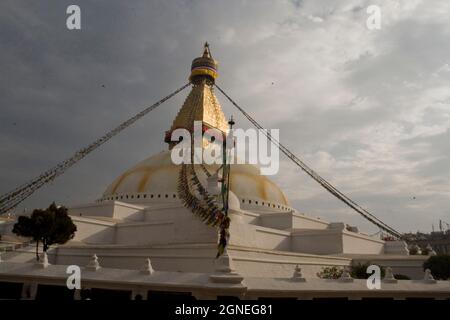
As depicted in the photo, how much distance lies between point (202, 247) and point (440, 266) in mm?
14092

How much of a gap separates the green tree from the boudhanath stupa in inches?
66.7

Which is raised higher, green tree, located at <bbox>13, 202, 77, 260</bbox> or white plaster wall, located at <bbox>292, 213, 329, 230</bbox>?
white plaster wall, located at <bbox>292, 213, 329, 230</bbox>

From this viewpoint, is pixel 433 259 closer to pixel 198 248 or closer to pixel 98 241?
pixel 198 248

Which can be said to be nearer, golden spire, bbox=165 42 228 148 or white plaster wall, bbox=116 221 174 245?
white plaster wall, bbox=116 221 174 245

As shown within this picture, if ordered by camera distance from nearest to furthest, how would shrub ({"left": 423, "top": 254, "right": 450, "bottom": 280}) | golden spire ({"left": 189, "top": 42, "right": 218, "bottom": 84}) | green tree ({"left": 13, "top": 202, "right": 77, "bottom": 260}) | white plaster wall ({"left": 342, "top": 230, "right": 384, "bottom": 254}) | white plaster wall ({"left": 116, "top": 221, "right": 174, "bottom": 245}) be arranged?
green tree ({"left": 13, "top": 202, "right": 77, "bottom": 260}) → shrub ({"left": 423, "top": 254, "right": 450, "bottom": 280}) → white plaster wall ({"left": 116, "top": 221, "right": 174, "bottom": 245}) → white plaster wall ({"left": 342, "top": 230, "right": 384, "bottom": 254}) → golden spire ({"left": 189, "top": 42, "right": 218, "bottom": 84})

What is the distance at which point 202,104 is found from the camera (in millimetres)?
47375

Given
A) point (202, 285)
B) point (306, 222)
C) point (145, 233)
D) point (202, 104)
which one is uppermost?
point (202, 104)

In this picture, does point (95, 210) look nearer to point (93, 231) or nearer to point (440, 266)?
point (93, 231)

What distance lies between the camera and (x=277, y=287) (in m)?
13.5

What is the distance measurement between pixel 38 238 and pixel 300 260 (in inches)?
585

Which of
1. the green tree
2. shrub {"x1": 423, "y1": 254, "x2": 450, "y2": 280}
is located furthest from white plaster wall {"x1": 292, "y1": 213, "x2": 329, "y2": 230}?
the green tree

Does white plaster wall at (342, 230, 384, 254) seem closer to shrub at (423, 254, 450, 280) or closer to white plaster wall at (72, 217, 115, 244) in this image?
shrub at (423, 254, 450, 280)

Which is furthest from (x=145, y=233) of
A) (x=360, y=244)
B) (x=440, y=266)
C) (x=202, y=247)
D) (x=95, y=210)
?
(x=440, y=266)

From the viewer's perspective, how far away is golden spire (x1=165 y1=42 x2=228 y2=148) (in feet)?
152
